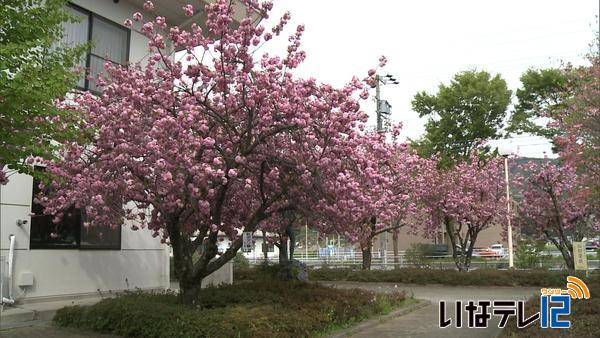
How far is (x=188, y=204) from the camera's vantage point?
356 inches

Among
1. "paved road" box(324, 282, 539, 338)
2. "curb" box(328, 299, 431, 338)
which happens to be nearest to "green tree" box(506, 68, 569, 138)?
"paved road" box(324, 282, 539, 338)

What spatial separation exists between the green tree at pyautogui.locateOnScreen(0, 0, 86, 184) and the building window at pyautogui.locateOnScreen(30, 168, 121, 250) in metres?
4.71

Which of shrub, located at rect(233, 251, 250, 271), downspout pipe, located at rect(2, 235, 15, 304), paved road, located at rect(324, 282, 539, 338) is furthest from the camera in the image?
shrub, located at rect(233, 251, 250, 271)

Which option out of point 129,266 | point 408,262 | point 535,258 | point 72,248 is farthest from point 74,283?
point 535,258

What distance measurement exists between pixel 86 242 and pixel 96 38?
16.9ft

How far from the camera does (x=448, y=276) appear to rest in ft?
68.0

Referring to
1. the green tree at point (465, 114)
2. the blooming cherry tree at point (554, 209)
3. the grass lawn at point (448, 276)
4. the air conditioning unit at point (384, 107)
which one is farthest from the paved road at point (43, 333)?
the green tree at point (465, 114)

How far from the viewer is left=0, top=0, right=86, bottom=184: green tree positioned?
243 inches

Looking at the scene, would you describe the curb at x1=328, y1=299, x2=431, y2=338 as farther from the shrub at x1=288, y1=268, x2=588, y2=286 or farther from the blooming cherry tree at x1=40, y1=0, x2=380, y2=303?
the shrub at x1=288, y1=268, x2=588, y2=286

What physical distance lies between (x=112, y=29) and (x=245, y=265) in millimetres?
13678

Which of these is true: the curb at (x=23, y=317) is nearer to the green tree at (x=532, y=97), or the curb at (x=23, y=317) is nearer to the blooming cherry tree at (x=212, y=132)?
the blooming cherry tree at (x=212, y=132)

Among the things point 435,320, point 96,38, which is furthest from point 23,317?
point 435,320

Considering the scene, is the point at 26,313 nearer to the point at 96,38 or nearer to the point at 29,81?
the point at 29,81

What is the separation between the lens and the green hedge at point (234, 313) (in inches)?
326
